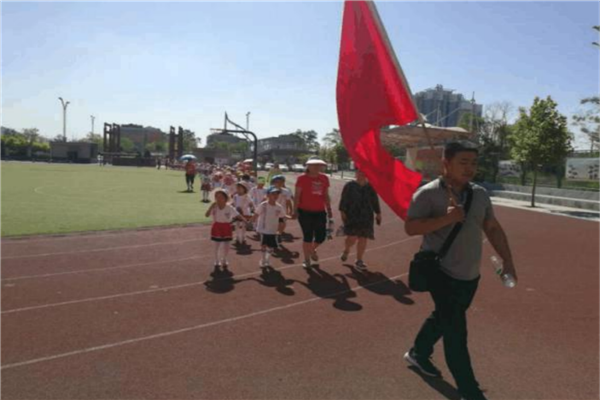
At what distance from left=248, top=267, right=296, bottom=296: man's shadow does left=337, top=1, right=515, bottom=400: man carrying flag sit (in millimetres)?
2733

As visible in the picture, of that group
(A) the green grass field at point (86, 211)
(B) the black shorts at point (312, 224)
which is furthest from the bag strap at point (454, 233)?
(A) the green grass field at point (86, 211)

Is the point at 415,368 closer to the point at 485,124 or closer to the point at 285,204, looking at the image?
the point at 285,204

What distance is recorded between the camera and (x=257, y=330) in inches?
197

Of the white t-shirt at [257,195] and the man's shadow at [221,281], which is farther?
the white t-shirt at [257,195]

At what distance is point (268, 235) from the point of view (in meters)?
7.96

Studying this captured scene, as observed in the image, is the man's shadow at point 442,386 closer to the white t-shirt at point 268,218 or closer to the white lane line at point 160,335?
the white lane line at point 160,335

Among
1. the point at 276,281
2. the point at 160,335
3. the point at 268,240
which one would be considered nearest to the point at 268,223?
the point at 268,240

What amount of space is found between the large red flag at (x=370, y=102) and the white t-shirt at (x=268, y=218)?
434 centimetres

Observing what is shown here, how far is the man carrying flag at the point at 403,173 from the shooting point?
3348mm

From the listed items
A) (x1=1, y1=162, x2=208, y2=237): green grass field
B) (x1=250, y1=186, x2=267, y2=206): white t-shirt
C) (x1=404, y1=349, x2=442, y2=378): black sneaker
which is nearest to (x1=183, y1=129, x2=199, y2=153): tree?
(x1=1, y1=162, x2=208, y2=237): green grass field

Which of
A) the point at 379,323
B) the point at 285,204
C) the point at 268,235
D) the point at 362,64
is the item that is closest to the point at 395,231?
the point at 285,204

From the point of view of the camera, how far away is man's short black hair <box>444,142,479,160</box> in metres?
3.26

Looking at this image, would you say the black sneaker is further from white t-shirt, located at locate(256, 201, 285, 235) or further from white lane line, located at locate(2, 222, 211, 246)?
white lane line, located at locate(2, 222, 211, 246)

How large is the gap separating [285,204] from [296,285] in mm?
3477
